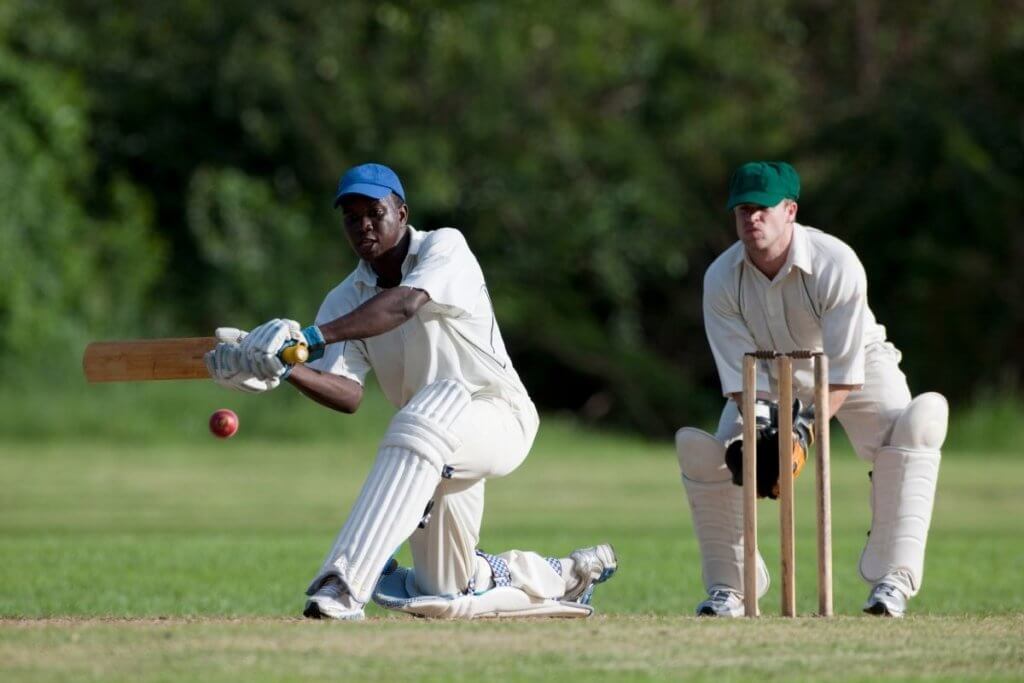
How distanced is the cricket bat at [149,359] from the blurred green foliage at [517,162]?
46.9 feet

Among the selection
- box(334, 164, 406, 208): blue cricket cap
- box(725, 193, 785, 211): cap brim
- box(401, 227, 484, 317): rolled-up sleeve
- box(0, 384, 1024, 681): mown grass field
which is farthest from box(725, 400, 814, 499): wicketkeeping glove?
box(334, 164, 406, 208): blue cricket cap

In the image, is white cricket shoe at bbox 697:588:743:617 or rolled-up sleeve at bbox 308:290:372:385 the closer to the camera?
rolled-up sleeve at bbox 308:290:372:385

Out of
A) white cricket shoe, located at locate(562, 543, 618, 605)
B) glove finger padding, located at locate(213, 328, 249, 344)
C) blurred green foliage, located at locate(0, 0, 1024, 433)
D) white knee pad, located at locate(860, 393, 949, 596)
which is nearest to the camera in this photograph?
glove finger padding, located at locate(213, 328, 249, 344)

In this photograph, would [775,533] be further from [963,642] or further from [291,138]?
[291,138]

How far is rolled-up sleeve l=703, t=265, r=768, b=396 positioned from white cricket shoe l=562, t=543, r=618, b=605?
2.20ft

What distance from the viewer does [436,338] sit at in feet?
17.7

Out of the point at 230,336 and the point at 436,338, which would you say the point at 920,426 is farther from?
the point at 230,336

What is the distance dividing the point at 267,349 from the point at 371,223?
2.01 ft

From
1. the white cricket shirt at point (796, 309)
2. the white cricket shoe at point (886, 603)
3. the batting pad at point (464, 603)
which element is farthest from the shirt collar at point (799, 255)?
the batting pad at point (464, 603)

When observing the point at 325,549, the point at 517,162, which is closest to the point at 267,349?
the point at 325,549

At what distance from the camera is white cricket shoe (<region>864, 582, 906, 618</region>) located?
5.51 metres

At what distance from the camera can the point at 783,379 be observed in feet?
17.5

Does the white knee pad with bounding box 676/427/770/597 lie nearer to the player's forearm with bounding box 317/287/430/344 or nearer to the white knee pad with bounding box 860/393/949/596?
the white knee pad with bounding box 860/393/949/596

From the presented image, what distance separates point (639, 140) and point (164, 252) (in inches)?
223
